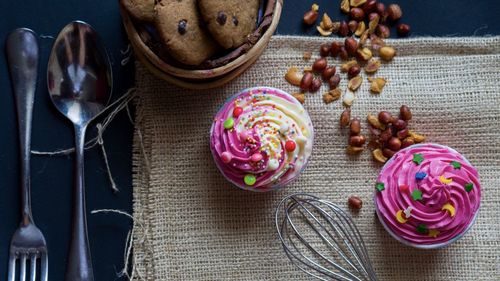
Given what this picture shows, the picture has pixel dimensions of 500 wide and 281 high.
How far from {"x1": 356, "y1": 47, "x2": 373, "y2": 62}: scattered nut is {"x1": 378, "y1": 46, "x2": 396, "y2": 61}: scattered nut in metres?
0.02

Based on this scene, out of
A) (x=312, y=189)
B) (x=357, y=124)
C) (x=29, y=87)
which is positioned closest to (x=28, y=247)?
(x=29, y=87)

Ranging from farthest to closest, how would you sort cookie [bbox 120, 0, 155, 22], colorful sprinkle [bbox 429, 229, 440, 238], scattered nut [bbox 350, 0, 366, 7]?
scattered nut [bbox 350, 0, 366, 7] → colorful sprinkle [bbox 429, 229, 440, 238] → cookie [bbox 120, 0, 155, 22]

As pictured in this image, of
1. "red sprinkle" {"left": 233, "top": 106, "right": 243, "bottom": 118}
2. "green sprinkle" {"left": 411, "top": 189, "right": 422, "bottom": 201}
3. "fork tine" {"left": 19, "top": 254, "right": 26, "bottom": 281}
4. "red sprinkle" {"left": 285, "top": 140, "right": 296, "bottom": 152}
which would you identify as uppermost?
"red sprinkle" {"left": 233, "top": 106, "right": 243, "bottom": 118}

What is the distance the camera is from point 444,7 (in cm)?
115

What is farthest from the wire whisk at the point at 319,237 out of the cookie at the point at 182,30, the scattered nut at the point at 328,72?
the cookie at the point at 182,30

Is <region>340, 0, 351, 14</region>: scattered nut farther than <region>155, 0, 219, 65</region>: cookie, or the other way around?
<region>340, 0, 351, 14</region>: scattered nut

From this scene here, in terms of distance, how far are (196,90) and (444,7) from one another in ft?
1.60

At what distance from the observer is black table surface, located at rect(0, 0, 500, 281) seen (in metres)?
1.10

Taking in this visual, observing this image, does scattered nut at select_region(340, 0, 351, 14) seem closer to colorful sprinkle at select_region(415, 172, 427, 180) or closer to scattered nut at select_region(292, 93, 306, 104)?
scattered nut at select_region(292, 93, 306, 104)

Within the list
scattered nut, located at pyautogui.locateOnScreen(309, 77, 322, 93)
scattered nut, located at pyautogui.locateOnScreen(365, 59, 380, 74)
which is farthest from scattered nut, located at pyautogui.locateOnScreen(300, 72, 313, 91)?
scattered nut, located at pyautogui.locateOnScreen(365, 59, 380, 74)

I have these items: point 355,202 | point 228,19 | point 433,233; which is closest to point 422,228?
point 433,233

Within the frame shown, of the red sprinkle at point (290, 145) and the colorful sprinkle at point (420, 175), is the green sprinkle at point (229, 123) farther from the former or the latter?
the colorful sprinkle at point (420, 175)

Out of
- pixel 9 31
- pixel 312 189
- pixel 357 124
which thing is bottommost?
pixel 312 189

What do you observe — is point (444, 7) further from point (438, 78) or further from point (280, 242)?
point (280, 242)
